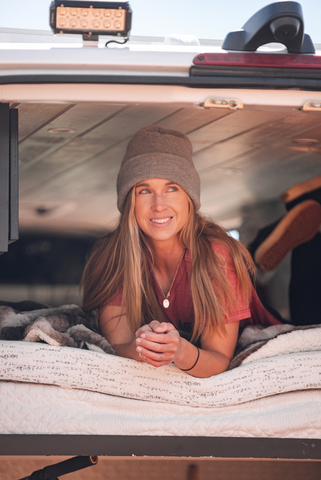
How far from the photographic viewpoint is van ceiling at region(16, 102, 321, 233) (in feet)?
6.34

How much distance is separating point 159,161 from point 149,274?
45 cm

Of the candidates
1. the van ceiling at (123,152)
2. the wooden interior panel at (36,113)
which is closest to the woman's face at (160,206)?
the van ceiling at (123,152)

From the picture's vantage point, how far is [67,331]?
169cm

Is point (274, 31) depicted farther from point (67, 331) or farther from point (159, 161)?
point (67, 331)

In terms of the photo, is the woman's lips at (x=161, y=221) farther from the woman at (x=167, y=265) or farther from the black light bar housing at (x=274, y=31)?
the black light bar housing at (x=274, y=31)

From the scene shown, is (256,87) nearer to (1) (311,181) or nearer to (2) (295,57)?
(2) (295,57)

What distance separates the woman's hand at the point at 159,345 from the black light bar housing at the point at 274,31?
Answer: 2.57ft

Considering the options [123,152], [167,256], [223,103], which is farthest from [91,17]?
[123,152]

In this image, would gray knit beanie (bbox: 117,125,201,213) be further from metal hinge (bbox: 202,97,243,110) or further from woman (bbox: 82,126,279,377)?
metal hinge (bbox: 202,97,243,110)

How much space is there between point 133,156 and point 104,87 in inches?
18.6

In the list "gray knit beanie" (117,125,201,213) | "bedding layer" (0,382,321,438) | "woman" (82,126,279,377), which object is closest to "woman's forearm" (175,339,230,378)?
"woman" (82,126,279,377)

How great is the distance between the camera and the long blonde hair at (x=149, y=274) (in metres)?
1.66

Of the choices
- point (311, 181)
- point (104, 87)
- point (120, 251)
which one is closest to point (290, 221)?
point (311, 181)

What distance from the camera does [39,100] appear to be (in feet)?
4.32
